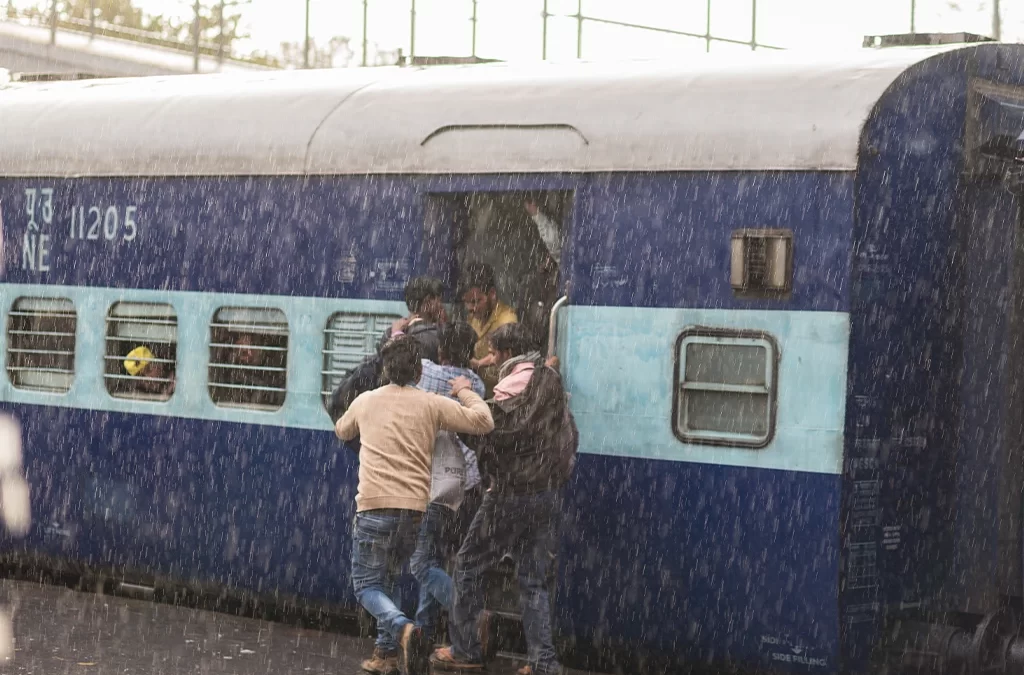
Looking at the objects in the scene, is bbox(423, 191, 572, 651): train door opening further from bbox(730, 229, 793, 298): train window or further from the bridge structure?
the bridge structure

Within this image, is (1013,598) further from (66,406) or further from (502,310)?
(66,406)

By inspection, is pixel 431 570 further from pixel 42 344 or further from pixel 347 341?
pixel 42 344

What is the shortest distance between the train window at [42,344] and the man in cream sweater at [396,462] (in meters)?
3.16

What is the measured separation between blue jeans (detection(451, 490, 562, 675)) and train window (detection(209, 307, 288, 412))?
1.68 meters

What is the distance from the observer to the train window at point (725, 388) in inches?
343

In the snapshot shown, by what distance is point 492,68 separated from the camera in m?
10.4

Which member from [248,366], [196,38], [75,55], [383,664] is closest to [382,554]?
[383,664]

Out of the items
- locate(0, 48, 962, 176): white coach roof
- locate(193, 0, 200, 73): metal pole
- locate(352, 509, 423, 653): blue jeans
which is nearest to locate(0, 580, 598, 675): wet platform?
locate(352, 509, 423, 653): blue jeans

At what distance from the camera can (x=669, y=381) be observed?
8.98 meters

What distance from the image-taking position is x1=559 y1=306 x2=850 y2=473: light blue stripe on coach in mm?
8500

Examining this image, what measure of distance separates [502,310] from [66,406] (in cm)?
286

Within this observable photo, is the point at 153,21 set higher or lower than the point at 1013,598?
higher

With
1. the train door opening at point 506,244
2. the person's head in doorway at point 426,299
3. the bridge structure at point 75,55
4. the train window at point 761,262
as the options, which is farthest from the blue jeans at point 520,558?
the bridge structure at point 75,55

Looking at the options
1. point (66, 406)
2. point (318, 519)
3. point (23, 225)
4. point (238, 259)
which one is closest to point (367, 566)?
point (318, 519)
